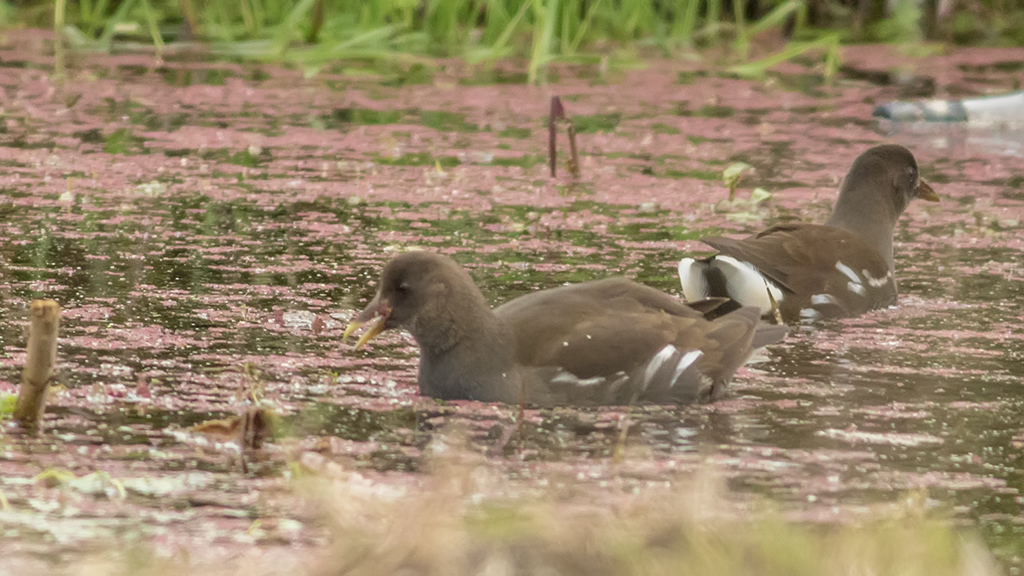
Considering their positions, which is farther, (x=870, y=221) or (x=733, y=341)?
(x=870, y=221)

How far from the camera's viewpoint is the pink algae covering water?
14.1 feet

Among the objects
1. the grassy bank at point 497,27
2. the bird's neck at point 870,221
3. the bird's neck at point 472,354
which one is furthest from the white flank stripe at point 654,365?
the grassy bank at point 497,27

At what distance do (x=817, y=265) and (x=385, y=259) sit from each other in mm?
1764

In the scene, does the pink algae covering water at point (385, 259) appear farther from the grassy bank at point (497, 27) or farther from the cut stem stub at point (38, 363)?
the grassy bank at point (497, 27)

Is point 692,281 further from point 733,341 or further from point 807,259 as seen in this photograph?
point 733,341

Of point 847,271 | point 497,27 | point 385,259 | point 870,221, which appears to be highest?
point 497,27

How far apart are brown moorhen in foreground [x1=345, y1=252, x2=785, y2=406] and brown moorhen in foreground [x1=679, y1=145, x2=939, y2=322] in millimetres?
1069

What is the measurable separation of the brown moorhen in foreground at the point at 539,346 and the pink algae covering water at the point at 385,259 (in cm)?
8

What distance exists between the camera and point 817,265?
6.45 metres

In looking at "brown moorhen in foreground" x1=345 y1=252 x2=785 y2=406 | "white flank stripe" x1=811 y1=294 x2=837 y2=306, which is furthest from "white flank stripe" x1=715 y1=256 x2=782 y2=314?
"brown moorhen in foreground" x1=345 y1=252 x2=785 y2=406

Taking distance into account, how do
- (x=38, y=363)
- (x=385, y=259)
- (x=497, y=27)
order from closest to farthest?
(x=38, y=363)
(x=385, y=259)
(x=497, y=27)

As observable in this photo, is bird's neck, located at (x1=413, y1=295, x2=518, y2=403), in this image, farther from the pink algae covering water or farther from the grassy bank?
the grassy bank

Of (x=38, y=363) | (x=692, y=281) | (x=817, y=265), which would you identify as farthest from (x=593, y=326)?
(x=817, y=265)

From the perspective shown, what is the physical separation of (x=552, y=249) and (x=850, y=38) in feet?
29.7
